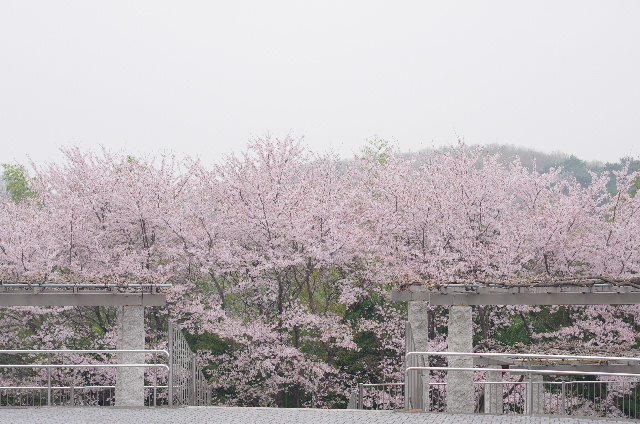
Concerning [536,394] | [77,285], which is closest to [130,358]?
[77,285]

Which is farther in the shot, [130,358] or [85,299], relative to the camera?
[130,358]

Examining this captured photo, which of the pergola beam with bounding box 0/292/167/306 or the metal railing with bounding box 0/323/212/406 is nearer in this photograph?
the metal railing with bounding box 0/323/212/406

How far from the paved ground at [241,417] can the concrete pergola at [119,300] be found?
338cm

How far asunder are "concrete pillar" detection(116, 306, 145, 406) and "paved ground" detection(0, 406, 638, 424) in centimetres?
348

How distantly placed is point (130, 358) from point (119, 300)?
5.36 feet

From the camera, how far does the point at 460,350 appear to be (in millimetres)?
17141

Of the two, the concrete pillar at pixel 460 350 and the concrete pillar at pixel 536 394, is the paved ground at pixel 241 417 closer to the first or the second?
the concrete pillar at pixel 460 350

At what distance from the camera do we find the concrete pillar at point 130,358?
17.0 metres

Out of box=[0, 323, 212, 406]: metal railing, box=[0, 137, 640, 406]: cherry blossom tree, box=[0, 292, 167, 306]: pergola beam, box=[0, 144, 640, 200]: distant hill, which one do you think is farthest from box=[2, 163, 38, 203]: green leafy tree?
box=[0, 144, 640, 200]: distant hill

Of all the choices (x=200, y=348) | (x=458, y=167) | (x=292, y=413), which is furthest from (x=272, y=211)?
(x=292, y=413)

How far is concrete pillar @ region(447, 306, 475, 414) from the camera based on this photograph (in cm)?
1711

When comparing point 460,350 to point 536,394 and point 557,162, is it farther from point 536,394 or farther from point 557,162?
point 557,162

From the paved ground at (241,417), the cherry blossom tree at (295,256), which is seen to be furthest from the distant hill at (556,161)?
the paved ground at (241,417)

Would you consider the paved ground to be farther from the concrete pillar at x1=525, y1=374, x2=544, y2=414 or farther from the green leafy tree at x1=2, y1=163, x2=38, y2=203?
the green leafy tree at x1=2, y1=163, x2=38, y2=203
